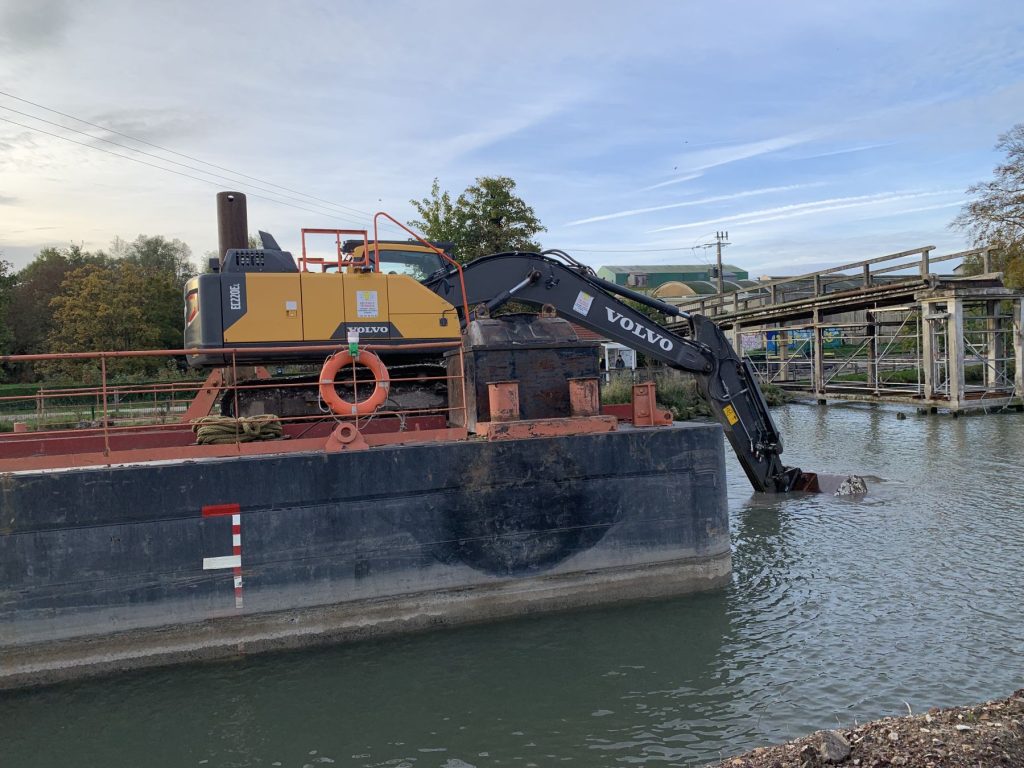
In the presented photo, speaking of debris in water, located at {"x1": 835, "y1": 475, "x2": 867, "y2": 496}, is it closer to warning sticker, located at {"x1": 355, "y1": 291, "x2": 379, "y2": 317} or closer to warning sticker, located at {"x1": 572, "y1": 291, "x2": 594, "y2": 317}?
warning sticker, located at {"x1": 572, "y1": 291, "x2": 594, "y2": 317}

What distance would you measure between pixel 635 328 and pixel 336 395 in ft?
14.4

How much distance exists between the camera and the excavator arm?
31.3 feet

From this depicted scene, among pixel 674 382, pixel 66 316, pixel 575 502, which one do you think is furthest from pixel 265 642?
pixel 66 316

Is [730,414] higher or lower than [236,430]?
lower

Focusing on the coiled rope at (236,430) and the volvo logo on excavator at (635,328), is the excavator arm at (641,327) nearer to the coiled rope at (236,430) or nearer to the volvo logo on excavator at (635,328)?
the volvo logo on excavator at (635,328)

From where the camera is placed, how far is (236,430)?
735cm

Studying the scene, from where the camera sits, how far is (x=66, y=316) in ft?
123

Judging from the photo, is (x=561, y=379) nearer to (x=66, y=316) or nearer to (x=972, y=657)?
(x=972, y=657)

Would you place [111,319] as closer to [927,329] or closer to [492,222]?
[492,222]

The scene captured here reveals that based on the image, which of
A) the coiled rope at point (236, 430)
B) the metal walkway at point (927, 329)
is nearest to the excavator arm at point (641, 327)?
the coiled rope at point (236, 430)

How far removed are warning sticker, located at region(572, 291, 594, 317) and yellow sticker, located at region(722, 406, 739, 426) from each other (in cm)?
303

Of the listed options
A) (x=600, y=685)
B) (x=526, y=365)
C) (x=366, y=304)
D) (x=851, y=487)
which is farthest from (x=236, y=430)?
(x=851, y=487)

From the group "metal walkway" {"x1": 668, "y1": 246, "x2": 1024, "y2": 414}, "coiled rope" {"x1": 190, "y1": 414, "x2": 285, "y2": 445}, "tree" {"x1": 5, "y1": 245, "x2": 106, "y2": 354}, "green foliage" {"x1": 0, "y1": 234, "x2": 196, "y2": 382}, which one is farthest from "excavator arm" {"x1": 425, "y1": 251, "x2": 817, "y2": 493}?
"tree" {"x1": 5, "y1": 245, "x2": 106, "y2": 354}

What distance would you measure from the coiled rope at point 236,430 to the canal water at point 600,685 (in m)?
2.15
